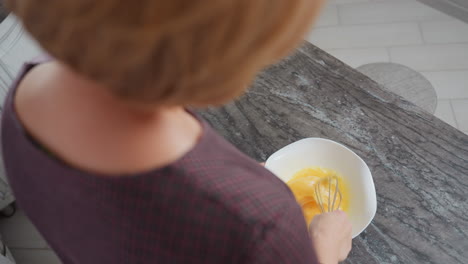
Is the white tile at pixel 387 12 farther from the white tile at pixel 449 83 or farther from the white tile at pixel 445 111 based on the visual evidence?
the white tile at pixel 445 111

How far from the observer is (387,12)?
203 cm

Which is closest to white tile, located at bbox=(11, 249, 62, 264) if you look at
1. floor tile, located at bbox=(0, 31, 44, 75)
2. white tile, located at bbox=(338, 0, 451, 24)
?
floor tile, located at bbox=(0, 31, 44, 75)

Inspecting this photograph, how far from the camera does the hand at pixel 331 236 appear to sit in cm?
62

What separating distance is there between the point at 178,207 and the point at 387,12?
1917 millimetres

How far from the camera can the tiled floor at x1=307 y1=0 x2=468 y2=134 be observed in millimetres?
1760

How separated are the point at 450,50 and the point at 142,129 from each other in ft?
5.94

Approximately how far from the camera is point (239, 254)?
1.23ft

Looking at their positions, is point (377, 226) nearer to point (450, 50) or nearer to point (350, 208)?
point (350, 208)

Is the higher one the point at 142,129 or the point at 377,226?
the point at 142,129

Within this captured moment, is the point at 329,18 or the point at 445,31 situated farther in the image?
the point at 329,18

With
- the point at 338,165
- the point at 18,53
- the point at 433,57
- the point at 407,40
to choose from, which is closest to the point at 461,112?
the point at 433,57

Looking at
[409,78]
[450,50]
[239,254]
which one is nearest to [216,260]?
[239,254]

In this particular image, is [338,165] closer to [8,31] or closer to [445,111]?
[8,31]

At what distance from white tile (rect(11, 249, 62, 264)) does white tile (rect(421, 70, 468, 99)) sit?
1.46 meters
